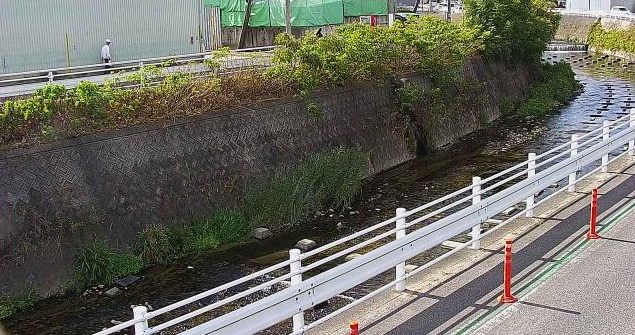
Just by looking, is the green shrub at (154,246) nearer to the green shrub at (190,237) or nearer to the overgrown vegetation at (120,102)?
the green shrub at (190,237)

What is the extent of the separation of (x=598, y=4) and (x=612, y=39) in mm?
17587

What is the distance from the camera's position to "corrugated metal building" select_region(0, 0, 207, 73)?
22859 mm

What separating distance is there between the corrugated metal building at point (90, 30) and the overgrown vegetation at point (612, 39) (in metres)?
38.4

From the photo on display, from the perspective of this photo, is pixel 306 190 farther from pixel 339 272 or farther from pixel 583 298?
pixel 339 272

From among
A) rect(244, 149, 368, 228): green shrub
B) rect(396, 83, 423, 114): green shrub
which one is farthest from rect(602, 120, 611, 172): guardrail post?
rect(396, 83, 423, 114): green shrub

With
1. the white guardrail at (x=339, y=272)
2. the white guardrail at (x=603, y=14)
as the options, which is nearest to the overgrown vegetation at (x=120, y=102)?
the white guardrail at (x=339, y=272)

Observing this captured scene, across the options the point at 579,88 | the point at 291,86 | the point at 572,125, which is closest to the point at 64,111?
the point at 291,86

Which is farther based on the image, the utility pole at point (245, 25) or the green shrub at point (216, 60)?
the utility pole at point (245, 25)

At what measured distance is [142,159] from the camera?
15.5 m

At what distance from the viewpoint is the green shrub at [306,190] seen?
16.7m

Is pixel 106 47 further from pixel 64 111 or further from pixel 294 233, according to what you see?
pixel 294 233

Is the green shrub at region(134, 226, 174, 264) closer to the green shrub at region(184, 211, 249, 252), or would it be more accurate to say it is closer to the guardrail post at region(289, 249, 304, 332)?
the green shrub at region(184, 211, 249, 252)

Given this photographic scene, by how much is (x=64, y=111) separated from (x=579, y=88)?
1275 inches

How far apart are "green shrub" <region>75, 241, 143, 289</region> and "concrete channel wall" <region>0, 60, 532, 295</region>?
20 cm
